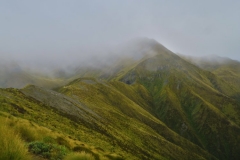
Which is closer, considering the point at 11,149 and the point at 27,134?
the point at 11,149

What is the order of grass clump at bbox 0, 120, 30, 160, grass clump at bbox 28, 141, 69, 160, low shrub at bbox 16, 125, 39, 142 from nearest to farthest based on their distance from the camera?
grass clump at bbox 0, 120, 30, 160
grass clump at bbox 28, 141, 69, 160
low shrub at bbox 16, 125, 39, 142

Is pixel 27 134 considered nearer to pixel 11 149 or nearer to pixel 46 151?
pixel 46 151

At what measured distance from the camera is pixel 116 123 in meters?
143

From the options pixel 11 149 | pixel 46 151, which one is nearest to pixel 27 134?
pixel 46 151

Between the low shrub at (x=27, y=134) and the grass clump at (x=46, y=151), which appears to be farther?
the low shrub at (x=27, y=134)

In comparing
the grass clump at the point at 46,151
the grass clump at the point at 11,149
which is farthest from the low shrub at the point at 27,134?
the grass clump at the point at 11,149

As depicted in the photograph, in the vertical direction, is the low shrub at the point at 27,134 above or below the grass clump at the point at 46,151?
below

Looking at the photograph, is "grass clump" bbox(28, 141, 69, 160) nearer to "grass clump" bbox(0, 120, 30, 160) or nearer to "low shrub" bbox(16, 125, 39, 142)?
"low shrub" bbox(16, 125, 39, 142)

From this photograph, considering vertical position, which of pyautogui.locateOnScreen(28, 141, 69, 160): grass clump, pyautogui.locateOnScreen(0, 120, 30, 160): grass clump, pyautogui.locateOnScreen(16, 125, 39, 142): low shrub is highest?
pyautogui.locateOnScreen(0, 120, 30, 160): grass clump

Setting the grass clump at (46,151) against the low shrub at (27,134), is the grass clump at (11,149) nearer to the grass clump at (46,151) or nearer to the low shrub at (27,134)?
the grass clump at (46,151)

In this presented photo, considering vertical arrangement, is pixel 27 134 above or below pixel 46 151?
below

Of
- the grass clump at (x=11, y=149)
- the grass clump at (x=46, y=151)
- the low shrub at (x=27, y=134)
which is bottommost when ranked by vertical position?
the low shrub at (x=27, y=134)

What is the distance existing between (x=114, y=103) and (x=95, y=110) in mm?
56985

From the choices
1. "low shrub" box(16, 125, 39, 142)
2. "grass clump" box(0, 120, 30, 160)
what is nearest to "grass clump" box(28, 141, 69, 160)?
"low shrub" box(16, 125, 39, 142)
